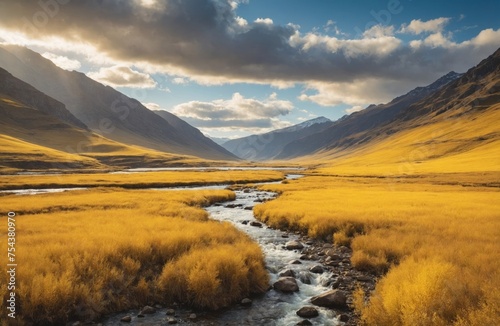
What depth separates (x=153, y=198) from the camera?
40.2 metres

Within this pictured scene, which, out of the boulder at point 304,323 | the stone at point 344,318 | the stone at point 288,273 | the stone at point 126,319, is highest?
the stone at point 126,319

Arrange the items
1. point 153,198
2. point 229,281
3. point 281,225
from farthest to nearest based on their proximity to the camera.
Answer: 1. point 153,198
2. point 281,225
3. point 229,281

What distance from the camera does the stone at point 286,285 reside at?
43.5 feet

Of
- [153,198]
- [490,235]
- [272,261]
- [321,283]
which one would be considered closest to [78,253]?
[272,261]

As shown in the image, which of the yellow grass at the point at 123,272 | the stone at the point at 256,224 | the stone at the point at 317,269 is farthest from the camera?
the stone at the point at 256,224

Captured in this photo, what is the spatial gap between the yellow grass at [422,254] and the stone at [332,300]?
1.08 metres

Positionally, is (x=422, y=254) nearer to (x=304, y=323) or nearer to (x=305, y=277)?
(x=305, y=277)

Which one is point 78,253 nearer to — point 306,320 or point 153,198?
point 306,320

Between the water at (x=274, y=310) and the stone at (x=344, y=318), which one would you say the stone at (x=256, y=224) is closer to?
the water at (x=274, y=310)

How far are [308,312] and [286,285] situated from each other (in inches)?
86.4

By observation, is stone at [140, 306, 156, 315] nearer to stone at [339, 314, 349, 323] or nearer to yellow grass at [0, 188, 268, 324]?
yellow grass at [0, 188, 268, 324]

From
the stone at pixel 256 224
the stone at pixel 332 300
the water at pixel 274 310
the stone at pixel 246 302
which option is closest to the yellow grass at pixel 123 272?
the stone at pixel 246 302

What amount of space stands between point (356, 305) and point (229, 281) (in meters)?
4.63

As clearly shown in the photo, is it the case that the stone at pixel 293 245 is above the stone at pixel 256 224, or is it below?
above
